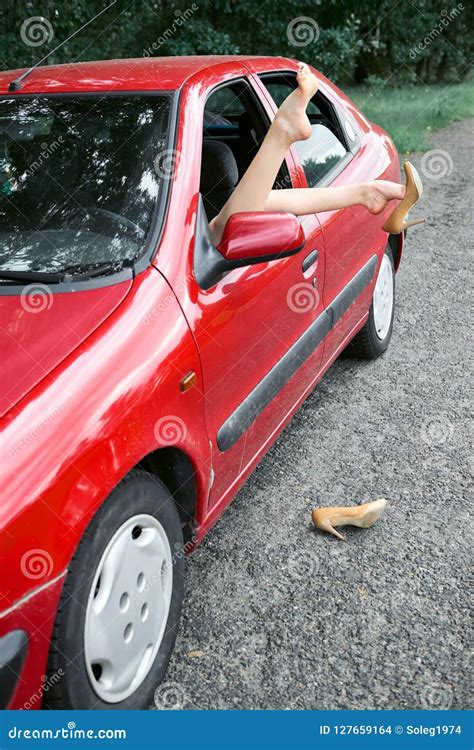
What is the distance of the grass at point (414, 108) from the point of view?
1141 cm

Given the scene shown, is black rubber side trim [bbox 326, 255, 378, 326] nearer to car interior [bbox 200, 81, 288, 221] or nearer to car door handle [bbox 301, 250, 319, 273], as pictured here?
car door handle [bbox 301, 250, 319, 273]

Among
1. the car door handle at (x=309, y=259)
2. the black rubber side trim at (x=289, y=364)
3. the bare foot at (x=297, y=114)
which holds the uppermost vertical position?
the bare foot at (x=297, y=114)

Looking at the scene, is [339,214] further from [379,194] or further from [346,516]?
[346,516]

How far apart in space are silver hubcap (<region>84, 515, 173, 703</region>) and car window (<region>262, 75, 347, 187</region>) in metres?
1.83

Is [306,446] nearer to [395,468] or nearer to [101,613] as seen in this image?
[395,468]

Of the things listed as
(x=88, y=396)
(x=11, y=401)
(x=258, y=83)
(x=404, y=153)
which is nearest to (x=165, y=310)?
(x=88, y=396)

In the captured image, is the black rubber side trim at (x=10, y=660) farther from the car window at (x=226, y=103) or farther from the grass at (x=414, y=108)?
the grass at (x=414, y=108)

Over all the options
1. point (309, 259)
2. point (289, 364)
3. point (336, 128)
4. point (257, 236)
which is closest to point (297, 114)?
point (257, 236)

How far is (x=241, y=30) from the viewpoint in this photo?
14.6 meters

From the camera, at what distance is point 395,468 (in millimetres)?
3561

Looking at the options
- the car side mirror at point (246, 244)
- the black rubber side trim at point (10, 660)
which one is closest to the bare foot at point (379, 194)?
the car side mirror at point (246, 244)

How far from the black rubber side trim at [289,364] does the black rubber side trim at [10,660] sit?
0.97m

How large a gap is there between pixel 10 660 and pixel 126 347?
81cm

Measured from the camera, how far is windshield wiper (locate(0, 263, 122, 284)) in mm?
2314
